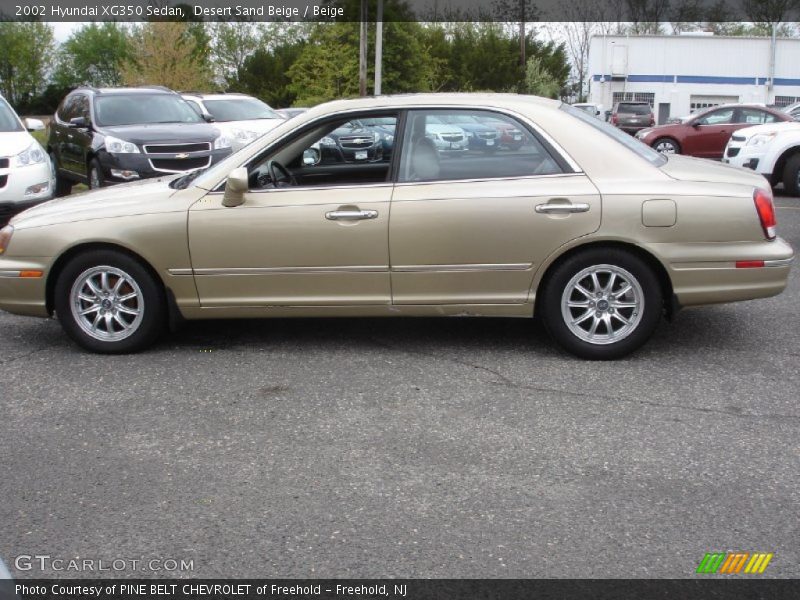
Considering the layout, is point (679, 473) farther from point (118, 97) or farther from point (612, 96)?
point (612, 96)

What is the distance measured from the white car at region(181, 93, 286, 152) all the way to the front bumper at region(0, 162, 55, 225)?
17.2 feet

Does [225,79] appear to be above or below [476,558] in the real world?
above

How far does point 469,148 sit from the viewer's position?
228 inches

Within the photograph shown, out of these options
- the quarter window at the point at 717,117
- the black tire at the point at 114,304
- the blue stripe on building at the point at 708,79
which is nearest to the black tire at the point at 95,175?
the black tire at the point at 114,304

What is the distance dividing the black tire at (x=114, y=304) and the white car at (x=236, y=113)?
31.9ft

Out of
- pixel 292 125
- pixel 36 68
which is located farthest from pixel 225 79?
pixel 292 125

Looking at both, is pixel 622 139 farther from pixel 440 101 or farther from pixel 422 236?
pixel 422 236

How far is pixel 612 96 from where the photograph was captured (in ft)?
161

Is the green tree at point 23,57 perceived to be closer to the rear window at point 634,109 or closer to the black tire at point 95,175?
the rear window at point 634,109

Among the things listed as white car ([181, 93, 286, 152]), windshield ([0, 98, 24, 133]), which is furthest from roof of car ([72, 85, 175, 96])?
windshield ([0, 98, 24, 133])

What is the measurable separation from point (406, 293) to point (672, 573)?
2771mm

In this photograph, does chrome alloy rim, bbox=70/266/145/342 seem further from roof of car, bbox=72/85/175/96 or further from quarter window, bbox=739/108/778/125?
quarter window, bbox=739/108/778/125

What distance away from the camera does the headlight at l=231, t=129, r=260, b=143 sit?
50.3 feet
